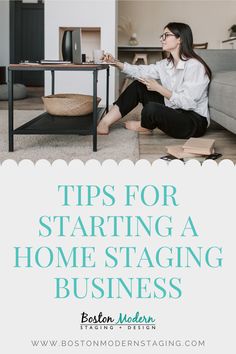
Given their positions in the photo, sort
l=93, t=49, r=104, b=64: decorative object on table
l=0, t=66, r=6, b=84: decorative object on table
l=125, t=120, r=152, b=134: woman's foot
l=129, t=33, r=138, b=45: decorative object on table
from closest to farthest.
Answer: l=93, t=49, r=104, b=64: decorative object on table, l=125, t=120, r=152, b=134: woman's foot, l=0, t=66, r=6, b=84: decorative object on table, l=129, t=33, r=138, b=45: decorative object on table

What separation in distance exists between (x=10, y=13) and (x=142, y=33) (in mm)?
2115

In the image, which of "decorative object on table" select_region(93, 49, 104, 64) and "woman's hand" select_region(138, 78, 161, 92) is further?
"decorative object on table" select_region(93, 49, 104, 64)

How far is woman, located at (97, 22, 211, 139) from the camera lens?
10.1 feet

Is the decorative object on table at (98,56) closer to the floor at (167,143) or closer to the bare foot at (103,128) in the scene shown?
the bare foot at (103,128)

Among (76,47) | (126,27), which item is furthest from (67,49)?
(126,27)

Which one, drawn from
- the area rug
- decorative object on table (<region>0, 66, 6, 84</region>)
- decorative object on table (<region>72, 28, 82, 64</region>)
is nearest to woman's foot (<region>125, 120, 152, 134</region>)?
the area rug

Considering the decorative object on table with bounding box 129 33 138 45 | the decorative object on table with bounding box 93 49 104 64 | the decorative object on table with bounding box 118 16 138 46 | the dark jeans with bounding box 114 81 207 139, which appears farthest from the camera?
the decorative object on table with bounding box 118 16 138 46

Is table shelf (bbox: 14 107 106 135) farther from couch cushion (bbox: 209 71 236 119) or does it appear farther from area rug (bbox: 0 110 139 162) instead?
couch cushion (bbox: 209 71 236 119)

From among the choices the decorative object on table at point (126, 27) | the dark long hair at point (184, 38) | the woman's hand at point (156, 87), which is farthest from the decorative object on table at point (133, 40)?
the woman's hand at point (156, 87)

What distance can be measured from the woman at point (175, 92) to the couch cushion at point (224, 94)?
0.06 m

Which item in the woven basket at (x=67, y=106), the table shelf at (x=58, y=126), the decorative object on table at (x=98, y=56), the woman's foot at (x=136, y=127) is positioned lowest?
the woman's foot at (x=136, y=127)

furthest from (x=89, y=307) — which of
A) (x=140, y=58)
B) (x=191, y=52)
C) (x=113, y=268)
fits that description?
(x=140, y=58)

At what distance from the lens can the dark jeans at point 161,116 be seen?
10.0 ft

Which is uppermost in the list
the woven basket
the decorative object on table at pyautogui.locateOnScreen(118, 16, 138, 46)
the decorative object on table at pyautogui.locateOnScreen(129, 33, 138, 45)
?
the decorative object on table at pyautogui.locateOnScreen(118, 16, 138, 46)
